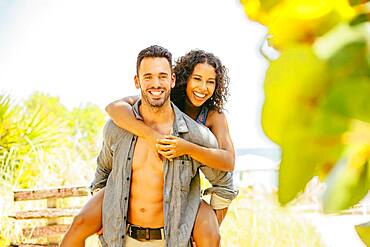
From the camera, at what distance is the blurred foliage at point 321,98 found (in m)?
0.10

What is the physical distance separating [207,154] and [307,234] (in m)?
2.63

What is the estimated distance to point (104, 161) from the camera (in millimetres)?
2191

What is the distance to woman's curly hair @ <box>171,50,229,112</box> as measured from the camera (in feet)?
7.45

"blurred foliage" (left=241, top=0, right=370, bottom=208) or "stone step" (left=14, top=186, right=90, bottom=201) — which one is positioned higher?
"blurred foliage" (left=241, top=0, right=370, bottom=208)

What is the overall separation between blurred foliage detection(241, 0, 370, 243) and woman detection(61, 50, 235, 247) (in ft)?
Answer: 6.05

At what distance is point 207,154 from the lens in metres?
1.98

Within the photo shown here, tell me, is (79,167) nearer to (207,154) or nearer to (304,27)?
(207,154)

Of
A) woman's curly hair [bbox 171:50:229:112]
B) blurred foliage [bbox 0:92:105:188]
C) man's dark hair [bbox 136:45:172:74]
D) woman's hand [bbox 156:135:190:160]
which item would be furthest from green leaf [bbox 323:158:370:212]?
blurred foliage [bbox 0:92:105:188]

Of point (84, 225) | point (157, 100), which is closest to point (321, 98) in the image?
point (157, 100)

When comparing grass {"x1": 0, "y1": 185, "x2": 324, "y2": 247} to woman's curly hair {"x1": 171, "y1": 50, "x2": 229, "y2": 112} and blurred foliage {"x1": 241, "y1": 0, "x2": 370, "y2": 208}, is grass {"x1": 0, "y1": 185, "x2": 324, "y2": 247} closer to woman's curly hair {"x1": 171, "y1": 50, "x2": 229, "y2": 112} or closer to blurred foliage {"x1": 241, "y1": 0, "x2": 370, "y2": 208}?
woman's curly hair {"x1": 171, "y1": 50, "x2": 229, "y2": 112}

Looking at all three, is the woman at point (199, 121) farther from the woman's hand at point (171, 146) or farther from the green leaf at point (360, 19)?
the green leaf at point (360, 19)

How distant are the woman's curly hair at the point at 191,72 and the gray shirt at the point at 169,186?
0.17m

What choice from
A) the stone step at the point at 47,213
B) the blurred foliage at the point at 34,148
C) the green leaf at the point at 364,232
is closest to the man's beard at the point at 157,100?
the green leaf at the point at 364,232

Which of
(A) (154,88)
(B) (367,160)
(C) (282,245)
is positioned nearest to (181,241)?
(A) (154,88)
